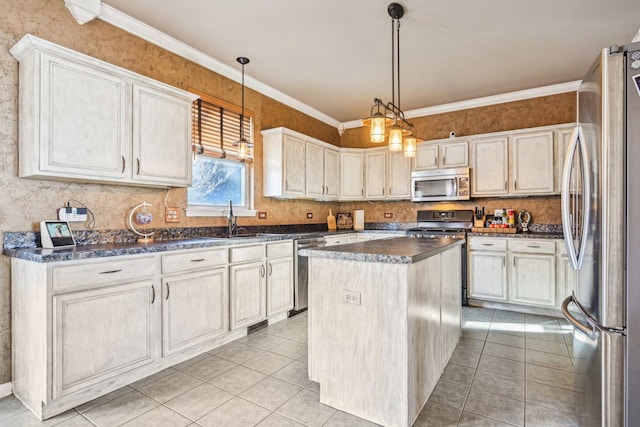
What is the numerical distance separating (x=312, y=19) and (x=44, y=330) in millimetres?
2923

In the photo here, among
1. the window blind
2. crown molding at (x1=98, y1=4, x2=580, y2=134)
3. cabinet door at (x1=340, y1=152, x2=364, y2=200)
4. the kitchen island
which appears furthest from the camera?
cabinet door at (x1=340, y1=152, x2=364, y2=200)

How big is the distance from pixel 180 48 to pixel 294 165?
180 centimetres

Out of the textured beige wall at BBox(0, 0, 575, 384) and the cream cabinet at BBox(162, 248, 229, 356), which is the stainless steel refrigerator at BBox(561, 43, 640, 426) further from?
the textured beige wall at BBox(0, 0, 575, 384)

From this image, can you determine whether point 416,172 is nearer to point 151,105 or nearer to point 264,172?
point 264,172

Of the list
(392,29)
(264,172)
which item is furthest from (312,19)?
(264,172)

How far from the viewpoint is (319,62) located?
3.63 metres

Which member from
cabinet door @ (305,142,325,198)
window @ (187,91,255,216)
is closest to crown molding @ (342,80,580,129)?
cabinet door @ (305,142,325,198)

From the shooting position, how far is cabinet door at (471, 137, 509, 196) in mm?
4336

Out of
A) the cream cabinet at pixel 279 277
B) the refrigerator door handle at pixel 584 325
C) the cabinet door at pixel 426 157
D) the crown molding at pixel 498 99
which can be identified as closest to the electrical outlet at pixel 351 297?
the refrigerator door handle at pixel 584 325

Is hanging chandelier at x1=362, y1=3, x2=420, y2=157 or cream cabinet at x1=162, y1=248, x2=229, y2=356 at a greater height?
hanging chandelier at x1=362, y1=3, x2=420, y2=157

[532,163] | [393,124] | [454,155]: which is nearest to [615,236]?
[393,124]

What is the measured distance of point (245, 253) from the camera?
317 cm

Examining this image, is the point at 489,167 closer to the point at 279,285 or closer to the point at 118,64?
the point at 279,285

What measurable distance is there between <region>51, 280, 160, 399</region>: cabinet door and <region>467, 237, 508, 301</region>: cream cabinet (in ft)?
11.9
